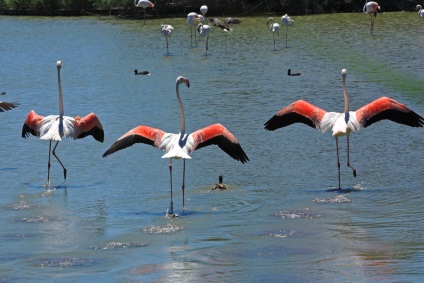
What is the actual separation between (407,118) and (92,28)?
64.3 ft

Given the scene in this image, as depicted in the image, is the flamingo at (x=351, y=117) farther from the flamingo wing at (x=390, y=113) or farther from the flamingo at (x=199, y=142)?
the flamingo at (x=199, y=142)

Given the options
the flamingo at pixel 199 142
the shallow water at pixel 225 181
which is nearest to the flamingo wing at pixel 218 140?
the flamingo at pixel 199 142

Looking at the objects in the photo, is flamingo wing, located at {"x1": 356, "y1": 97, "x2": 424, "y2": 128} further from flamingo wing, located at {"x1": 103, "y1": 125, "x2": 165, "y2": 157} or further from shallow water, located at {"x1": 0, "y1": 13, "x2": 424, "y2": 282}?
flamingo wing, located at {"x1": 103, "y1": 125, "x2": 165, "y2": 157}

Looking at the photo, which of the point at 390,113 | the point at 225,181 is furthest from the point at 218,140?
the point at 390,113

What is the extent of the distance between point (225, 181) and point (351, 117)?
63.5 inches

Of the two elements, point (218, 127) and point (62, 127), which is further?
point (62, 127)

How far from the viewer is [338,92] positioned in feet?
56.0

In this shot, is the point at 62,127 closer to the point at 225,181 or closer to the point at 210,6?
the point at 225,181

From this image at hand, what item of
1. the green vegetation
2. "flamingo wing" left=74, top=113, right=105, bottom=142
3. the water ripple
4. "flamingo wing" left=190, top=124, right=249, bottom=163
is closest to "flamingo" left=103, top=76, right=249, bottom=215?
"flamingo wing" left=190, top=124, right=249, bottom=163

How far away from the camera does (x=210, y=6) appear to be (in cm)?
3281

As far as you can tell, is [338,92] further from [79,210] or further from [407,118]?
[79,210]

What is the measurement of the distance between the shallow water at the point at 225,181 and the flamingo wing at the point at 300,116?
2.26 feet

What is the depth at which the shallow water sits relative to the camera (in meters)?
8.15

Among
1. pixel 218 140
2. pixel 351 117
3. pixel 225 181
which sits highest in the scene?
pixel 351 117
